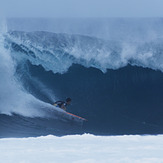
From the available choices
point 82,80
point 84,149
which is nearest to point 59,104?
point 82,80

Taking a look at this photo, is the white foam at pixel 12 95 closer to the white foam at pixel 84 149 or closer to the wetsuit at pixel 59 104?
the wetsuit at pixel 59 104

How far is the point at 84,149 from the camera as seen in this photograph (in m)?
5.79

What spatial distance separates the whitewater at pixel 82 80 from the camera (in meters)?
6.93

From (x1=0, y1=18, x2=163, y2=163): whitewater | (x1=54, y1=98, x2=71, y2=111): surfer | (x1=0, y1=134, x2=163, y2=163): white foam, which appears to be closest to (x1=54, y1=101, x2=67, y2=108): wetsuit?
(x1=54, y1=98, x2=71, y2=111): surfer

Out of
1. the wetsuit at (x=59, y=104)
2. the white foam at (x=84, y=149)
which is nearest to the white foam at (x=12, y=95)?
the wetsuit at (x=59, y=104)

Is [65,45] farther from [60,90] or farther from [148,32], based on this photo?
[148,32]

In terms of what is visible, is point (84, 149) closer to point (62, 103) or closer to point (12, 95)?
point (62, 103)

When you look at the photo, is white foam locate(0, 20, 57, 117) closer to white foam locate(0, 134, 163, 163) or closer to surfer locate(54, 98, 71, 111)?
surfer locate(54, 98, 71, 111)

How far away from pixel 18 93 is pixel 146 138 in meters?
3.05

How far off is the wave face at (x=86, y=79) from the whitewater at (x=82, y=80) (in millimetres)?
22

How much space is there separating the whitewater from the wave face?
0.02 metres

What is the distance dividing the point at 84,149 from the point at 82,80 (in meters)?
2.23

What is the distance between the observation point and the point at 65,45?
7.52 metres

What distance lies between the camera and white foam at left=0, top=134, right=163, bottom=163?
511cm
